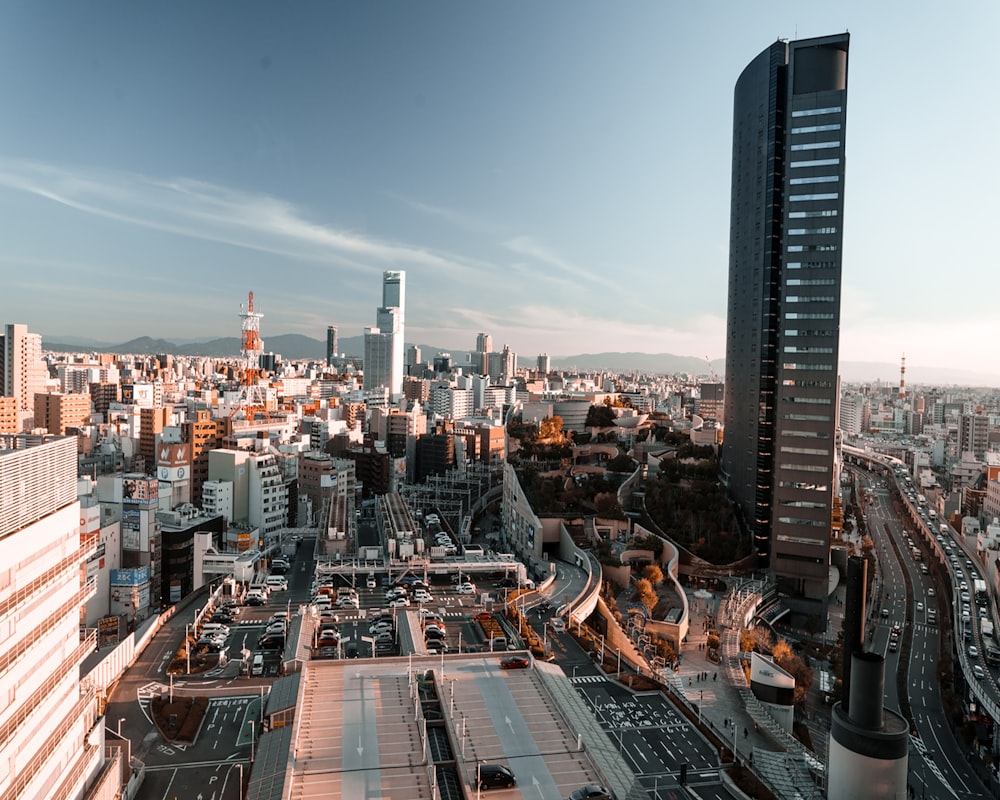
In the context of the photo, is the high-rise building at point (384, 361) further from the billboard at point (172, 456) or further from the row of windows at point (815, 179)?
the row of windows at point (815, 179)

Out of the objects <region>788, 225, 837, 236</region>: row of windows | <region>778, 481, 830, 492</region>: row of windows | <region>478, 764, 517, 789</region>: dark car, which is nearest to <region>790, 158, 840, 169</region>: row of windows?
<region>788, 225, 837, 236</region>: row of windows

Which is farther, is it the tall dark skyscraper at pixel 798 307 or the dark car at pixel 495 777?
the tall dark skyscraper at pixel 798 307

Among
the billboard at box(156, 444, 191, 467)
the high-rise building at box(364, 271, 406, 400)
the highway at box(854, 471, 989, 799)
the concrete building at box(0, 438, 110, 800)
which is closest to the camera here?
the concrete building at box(0, 438, 110, 800)

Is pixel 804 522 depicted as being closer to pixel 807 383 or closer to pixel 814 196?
pixel 807 383

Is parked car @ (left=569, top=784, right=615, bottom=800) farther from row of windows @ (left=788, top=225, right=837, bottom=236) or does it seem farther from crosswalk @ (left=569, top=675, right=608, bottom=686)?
row of windows @ (left=788, top=225, right=837, bottom=236)

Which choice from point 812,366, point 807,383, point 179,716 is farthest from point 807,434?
point 179,716

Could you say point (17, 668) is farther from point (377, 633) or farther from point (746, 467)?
point (746, 467)

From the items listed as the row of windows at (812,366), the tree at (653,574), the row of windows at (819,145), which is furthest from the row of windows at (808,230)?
the tree at (653,574)
